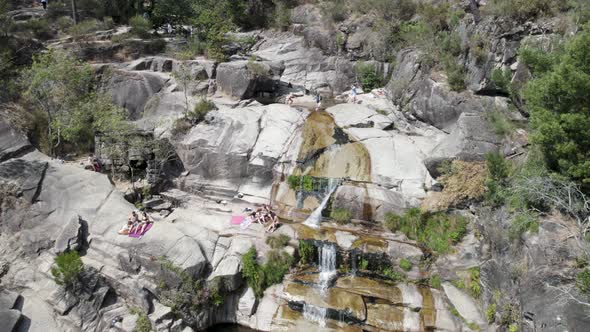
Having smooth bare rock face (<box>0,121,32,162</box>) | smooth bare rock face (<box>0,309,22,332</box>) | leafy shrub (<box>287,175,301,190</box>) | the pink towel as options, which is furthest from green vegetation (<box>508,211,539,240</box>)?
smooth bare rock face (<box>0,121,32,162</box>)

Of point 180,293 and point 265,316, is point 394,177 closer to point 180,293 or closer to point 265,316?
point 265,316

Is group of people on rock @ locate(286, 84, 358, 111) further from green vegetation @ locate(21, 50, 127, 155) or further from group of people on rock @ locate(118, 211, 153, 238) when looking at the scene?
group of people on rock @ locate(118, 211, 153, 238)

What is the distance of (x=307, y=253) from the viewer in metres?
18.4

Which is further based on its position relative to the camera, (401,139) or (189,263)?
(401,139)

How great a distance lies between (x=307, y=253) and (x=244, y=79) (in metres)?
15.0

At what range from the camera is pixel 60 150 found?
82.1 ft

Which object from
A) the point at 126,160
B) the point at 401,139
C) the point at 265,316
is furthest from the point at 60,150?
the point at 401,139

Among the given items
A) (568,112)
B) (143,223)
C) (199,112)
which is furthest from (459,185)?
(199,112)

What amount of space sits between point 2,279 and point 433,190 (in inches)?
784

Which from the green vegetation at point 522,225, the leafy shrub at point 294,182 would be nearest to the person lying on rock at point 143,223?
the leafy shrub at point 294,182

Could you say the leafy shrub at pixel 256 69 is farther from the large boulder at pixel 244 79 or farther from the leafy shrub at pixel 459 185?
the leafy shrub at pixel 459 185

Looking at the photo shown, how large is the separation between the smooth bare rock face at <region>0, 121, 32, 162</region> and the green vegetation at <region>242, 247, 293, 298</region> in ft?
45.3

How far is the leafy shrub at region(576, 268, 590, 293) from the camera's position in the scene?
11.5m

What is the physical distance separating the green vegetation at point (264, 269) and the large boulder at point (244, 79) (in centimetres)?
1419
